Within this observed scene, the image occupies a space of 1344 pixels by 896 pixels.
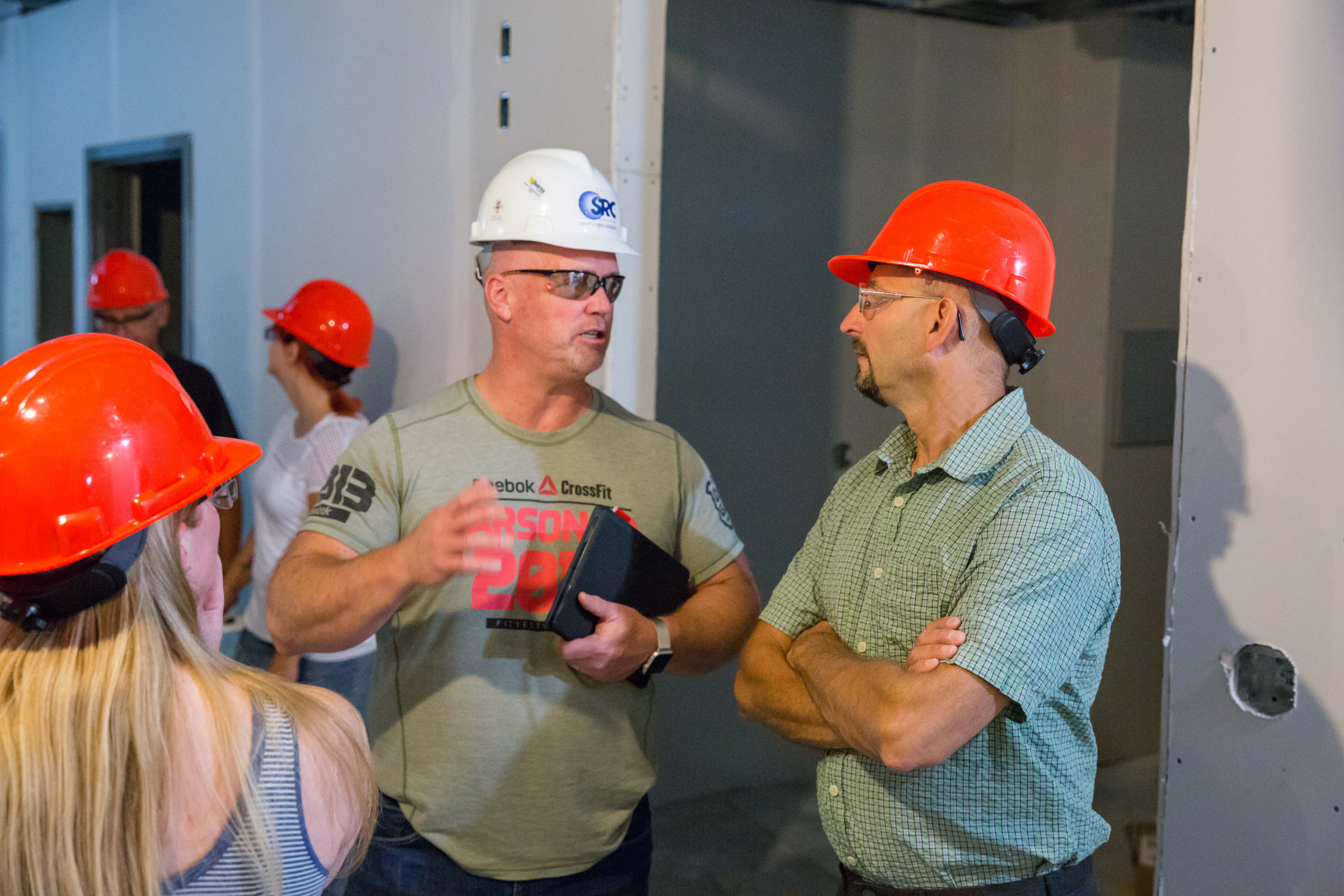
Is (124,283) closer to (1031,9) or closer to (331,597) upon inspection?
(331,597)

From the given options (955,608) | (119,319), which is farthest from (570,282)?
(119,319)

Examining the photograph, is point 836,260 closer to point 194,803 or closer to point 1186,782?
point 1186,782

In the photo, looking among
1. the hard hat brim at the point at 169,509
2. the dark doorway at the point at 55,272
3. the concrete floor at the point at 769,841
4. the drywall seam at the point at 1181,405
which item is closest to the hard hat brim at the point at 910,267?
the drywall seam at the point at 1181,405

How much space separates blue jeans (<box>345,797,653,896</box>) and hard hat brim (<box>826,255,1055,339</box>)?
111 cm

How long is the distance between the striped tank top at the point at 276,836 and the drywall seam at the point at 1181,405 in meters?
1.60

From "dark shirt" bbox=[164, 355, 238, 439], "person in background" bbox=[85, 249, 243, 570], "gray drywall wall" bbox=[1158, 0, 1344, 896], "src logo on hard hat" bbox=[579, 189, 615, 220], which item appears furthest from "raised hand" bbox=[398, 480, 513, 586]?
"person in background" bbox=[85, 249, 243, 570]

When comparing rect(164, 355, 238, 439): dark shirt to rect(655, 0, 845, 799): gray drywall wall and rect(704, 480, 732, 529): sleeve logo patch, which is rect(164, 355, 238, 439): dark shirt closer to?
rect(655, 0, 845, 799): gray drywall wall

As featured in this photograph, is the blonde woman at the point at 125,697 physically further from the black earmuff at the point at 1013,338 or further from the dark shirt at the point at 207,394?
the dark shirt at the point at 207,394

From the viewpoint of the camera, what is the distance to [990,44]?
15.6 feet

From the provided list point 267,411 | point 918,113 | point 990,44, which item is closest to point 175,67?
point 267,411

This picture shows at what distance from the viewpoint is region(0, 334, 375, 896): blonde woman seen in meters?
1.07

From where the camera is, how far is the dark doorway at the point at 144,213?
5516 millimetres

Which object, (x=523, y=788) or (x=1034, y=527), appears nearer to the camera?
(x=1034, y=527)

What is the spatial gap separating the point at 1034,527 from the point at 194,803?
110 centimetres
